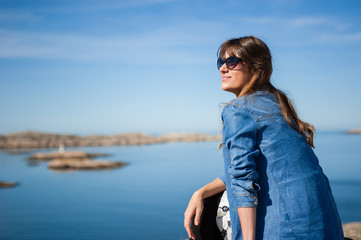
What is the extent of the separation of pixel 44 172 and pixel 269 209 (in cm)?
2394

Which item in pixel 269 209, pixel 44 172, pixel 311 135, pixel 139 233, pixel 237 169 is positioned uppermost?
pixel 311 135

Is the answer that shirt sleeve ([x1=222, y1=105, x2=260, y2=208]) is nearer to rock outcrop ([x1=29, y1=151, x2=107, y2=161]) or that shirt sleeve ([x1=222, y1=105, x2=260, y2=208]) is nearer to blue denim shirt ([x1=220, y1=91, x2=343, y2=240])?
blue denim shirt ([x1=220, y1=91, x2=343, y2=240])

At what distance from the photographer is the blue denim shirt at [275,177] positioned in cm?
125

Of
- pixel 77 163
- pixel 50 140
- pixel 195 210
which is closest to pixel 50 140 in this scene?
pixel 50 140

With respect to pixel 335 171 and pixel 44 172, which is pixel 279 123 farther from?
pixel 44 172

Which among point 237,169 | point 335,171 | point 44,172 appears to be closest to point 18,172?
point 44,172

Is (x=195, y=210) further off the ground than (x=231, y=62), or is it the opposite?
(x=231, y=62)

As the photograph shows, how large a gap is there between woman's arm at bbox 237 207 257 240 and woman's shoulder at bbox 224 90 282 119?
0.38 meters

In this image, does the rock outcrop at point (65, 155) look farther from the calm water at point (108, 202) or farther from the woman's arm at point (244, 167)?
the woman's arm at point (244, 167)

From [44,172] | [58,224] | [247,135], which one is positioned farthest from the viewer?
[44,172]

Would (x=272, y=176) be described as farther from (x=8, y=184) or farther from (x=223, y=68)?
(x=8, y=184)

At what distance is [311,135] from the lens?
1.43m

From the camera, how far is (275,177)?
127 centimetres

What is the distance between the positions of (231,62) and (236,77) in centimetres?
8
